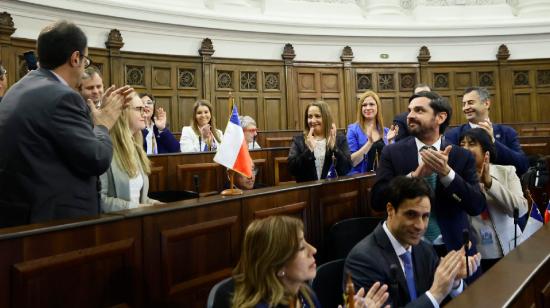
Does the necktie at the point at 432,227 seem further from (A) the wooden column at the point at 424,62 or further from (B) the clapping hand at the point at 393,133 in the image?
(A) the wooden column at the point at 424,62

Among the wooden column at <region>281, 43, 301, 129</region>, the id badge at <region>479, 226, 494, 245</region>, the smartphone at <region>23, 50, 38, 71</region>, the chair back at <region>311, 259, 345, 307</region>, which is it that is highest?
the wooden column at <region>281, 43, 301, 129</region>

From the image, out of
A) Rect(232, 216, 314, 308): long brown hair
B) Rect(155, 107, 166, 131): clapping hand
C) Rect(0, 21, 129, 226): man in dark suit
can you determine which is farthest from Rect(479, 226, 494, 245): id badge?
Rect(155, 107, 166, 131): clapping hand

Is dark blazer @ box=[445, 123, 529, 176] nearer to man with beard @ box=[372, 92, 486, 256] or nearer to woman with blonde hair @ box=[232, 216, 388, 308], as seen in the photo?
man with beard @ box=[372, 92, 486, 256]

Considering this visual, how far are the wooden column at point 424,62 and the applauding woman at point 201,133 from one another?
592cm

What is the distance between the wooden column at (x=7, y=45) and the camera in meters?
5.99

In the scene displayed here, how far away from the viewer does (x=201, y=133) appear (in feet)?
16.3

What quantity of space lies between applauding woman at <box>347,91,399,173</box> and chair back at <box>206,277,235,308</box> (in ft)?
8.39

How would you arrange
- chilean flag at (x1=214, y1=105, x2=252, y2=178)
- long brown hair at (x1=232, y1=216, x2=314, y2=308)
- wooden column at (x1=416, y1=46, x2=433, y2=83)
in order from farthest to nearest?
1. wooden column at (x1=416, y1=46, x2=433, y2=83)
2. chilean flag at (x1=214, y1=105, x2=252, y2=178)
3. long brown hair at (x1=232, y1=216, x2=314, y2=308)

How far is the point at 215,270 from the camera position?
7.65ft

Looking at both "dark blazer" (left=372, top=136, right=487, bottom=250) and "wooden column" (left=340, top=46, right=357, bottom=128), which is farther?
"wooden column" (left=340, top=46, right=357, bottom=128)

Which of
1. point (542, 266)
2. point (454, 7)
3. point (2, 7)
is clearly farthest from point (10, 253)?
point (454, 7)

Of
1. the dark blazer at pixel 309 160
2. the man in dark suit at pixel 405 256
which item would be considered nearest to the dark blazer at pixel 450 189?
the man in dark suit at pixel 405 256

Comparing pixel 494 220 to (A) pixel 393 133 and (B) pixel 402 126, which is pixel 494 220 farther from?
(A) pixel 393 133

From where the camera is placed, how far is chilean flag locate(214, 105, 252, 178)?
2680 millimetres
